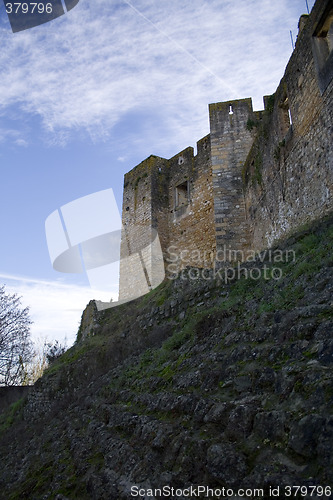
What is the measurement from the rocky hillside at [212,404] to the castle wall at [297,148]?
1.07 metres

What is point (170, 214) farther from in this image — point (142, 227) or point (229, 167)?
point (229, 167)

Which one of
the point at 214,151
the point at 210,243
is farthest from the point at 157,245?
the point at 214,151

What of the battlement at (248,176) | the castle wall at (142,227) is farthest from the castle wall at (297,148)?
the castle wall at (142,227)

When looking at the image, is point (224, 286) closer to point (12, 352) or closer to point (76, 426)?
point (76, 426)

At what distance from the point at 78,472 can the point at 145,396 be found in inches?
50.9

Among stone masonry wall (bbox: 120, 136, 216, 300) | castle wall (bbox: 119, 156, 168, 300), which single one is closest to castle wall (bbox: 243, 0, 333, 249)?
stone masonry wall (bbox: 120, 136, 216, 300)

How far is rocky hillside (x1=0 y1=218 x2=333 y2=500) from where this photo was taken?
Answer: 8.91 feet

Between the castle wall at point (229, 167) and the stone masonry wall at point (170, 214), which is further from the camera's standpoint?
the stone masonry wall at point (170, 214)

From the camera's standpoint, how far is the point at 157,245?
50.9ft

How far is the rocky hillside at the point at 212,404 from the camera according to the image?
2717 mm

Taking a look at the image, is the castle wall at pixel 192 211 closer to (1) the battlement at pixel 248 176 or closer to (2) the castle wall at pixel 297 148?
(1) the battlement at pixel 248 176

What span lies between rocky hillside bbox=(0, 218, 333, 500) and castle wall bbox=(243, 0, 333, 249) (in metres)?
1.07

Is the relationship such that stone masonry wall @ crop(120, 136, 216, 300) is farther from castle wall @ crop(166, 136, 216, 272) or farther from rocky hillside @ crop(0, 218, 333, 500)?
rocky hillside @ crop(0, 218, 333, 500)

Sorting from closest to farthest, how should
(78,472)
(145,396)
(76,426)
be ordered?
1. (78,472)
2. (145,396)
3. (76,426)
